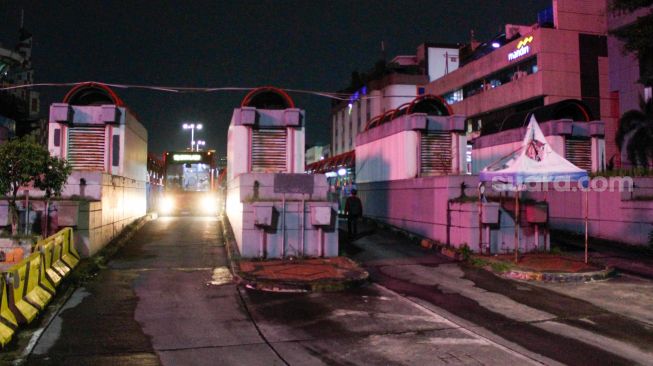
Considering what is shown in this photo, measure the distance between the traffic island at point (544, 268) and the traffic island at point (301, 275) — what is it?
3.34 meters

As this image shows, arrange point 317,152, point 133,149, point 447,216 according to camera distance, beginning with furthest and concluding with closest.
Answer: point 317,152, point 133,149, point 447,216

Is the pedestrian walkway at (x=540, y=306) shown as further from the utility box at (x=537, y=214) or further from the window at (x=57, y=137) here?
the window at (x=57, y=137)

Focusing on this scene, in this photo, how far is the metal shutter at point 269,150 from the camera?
1559 centimetres

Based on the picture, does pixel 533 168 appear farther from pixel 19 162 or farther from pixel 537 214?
pixel 19 162

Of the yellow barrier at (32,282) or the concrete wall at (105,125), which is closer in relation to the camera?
the yellow barrier at (32,282)

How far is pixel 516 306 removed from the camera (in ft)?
28.9

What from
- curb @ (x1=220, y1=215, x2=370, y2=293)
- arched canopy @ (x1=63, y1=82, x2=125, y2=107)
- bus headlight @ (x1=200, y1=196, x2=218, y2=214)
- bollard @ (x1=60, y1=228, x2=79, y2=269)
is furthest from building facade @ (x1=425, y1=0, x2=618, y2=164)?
bollard @ (x1=60, y1=228, x2=79, y2=269)

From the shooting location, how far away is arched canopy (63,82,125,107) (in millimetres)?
16156

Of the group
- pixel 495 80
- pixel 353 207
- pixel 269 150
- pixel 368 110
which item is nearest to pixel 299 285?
pixel 353 207

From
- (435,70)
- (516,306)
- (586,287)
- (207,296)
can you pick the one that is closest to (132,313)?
(207,296)

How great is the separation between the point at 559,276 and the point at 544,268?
744 mm

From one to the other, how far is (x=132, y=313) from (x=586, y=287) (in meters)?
8.79

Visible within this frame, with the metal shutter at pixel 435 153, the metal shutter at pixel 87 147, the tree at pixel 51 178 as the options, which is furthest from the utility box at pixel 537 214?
the metal shutter at pixel 87 147

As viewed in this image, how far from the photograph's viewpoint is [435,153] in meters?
18.1
